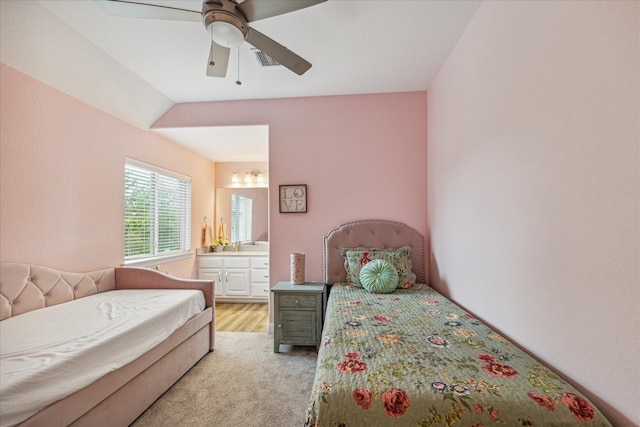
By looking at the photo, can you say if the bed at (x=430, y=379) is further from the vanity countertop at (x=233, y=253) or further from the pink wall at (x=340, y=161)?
the vanity countertop at (x=233, y=253)

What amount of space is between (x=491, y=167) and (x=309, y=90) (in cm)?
201

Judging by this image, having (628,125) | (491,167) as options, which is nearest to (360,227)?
(491,167)

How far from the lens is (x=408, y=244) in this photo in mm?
2984

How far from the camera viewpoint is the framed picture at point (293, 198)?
3156 mm

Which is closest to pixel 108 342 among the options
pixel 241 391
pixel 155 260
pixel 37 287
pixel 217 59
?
pixel 241 391

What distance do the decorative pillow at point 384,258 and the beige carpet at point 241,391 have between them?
2.82 ft

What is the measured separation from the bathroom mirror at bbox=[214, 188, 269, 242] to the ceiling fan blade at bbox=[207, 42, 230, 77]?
298cm

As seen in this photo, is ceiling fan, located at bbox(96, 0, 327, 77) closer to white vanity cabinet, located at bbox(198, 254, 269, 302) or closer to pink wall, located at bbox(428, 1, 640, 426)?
pink wall, located at bbox(428, 1, 640, 426)

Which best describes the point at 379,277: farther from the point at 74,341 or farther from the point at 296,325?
the point at 74,341

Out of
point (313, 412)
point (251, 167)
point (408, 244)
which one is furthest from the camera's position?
point (251, 167)

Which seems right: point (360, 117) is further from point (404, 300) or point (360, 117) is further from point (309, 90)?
point (404, 300)

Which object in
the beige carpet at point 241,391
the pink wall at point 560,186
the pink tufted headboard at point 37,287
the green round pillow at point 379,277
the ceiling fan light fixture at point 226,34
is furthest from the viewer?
the green round pillow at point 379,277

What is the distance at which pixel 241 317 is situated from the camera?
12.4 ft

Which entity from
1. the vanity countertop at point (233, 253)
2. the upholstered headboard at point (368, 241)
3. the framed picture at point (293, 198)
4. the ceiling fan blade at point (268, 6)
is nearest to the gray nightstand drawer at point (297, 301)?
the upholstered headboard at point (368, 241)
